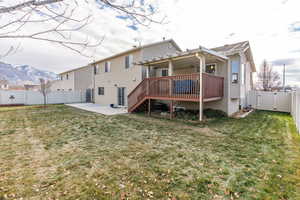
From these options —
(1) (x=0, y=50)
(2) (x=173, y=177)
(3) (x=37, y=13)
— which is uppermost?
(3) (x=37, y=13)

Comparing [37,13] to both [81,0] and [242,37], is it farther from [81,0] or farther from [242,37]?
[242,37]

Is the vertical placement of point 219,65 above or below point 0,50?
above

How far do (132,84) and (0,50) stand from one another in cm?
1030

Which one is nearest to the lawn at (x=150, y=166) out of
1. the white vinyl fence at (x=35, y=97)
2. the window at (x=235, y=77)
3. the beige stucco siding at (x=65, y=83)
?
the window at (x=235, y=77)

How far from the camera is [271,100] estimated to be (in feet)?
37.0

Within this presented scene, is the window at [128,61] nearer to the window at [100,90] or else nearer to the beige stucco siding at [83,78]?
the window at [100,90]

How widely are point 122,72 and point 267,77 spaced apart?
26.1 meters

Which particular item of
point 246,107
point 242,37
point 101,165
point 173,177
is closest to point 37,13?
point 101,165

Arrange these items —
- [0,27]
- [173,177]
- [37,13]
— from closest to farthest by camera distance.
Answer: [0,27] → [37,13] → [173,177]

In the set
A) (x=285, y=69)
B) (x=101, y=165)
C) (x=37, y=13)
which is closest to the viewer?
(x=37, y=13)

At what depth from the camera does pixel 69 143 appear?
4559 mm

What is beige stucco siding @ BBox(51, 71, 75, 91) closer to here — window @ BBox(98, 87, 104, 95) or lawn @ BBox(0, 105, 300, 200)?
window @ BBox(98, 87, 104, 95)

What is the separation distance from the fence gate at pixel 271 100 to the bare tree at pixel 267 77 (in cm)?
1649

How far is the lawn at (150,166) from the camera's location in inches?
89.7
